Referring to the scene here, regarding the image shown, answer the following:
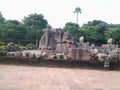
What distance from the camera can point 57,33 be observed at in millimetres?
27266

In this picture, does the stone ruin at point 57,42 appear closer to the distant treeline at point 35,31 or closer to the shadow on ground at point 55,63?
the shadow on ground at point 55,63

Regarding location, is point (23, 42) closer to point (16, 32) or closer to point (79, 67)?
point (16, 32)

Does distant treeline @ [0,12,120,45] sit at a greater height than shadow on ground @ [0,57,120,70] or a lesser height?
greater

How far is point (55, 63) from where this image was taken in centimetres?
1294

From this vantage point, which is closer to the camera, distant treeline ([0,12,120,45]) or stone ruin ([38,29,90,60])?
stone ruin ([38,29,90,60])

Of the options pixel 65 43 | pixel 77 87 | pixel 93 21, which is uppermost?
pixel 93 21

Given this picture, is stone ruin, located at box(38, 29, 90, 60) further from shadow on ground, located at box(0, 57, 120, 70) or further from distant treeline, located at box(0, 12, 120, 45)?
distant treeline, located at box(0, 12, 120, 45)

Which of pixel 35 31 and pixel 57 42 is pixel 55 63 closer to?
pixel 57 42

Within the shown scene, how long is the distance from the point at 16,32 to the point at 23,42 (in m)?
2.47

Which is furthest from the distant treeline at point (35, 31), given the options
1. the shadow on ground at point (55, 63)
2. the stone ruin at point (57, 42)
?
the shadow on ground at point (55, 63)

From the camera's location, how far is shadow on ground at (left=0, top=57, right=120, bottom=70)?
12.8m

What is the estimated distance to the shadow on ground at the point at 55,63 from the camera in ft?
41.9

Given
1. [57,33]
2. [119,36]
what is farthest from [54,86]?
[119,36]

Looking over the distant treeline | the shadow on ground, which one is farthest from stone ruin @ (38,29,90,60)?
the distant treeline
